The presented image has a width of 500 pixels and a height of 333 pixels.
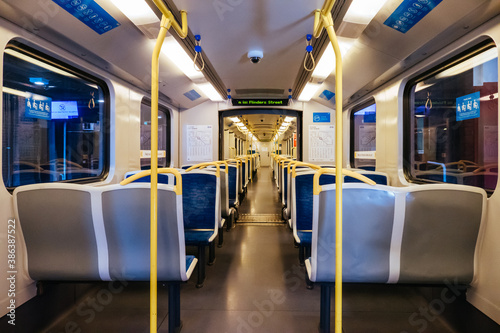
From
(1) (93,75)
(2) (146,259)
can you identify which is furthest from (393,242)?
(1) (93,75)

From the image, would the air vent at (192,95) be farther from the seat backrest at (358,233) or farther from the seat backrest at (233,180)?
the seat backrest at (358,233)

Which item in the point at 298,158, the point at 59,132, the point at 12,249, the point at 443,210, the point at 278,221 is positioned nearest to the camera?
the point at 443,210

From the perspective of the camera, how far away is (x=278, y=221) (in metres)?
4.73

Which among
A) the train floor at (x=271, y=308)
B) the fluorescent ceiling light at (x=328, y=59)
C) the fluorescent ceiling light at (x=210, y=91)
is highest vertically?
the fluorescent ceiling light at (x=210, y=91)

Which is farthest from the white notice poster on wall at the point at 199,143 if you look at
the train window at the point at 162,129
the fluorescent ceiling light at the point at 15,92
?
the fluorescent ceiling light at the point at 15,92

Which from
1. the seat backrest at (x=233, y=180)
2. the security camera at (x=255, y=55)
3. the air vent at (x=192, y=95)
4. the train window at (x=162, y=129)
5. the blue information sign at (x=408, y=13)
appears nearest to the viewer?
the blue information sign at (x=408, y=13)

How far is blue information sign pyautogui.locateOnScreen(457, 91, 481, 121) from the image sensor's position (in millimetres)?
2109

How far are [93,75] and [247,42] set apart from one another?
72.0 inches

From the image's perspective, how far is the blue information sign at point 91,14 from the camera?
186 cm

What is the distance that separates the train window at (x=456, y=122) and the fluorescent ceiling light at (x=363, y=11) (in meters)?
0.86

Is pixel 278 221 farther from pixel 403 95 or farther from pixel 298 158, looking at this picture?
pixel 403 95

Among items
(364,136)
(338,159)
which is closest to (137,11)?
(338,159)

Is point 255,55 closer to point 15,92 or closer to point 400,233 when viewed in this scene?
point 15,92

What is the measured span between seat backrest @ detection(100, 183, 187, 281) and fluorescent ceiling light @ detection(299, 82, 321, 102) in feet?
10.7
